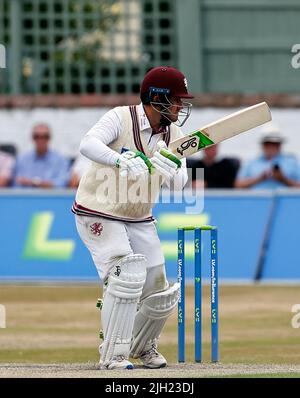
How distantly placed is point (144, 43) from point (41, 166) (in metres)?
3.05

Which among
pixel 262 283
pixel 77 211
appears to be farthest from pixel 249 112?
pixel 262 283

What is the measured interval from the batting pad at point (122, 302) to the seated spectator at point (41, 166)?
26.7 feet

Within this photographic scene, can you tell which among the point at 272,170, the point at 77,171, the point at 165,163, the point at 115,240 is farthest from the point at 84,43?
the point at 165,163

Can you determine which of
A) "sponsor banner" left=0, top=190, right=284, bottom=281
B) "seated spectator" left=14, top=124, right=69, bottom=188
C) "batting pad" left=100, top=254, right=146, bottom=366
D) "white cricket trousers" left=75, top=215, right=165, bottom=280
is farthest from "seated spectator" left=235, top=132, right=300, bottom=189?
"batting pad" left=100, top=254, right=146, bottom=366

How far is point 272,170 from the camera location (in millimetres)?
16656

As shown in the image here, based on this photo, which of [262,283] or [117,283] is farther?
[262,283]

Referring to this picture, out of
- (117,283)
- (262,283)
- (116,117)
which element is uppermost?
(116,117)

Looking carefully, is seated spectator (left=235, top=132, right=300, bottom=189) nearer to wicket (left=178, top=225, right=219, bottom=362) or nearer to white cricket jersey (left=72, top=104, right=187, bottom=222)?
wicket (left=178, top=225, right=219, bottom=362)

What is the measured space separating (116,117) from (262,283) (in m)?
6.63

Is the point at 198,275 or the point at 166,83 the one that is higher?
the point at 166,83

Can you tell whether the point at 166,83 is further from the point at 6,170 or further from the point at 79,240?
the point at 6,170

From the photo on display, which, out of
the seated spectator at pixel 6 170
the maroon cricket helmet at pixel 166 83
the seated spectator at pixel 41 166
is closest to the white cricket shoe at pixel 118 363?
the maroon cricket helmet at pixel 166 83

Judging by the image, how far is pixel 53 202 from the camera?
15875 millimetres
